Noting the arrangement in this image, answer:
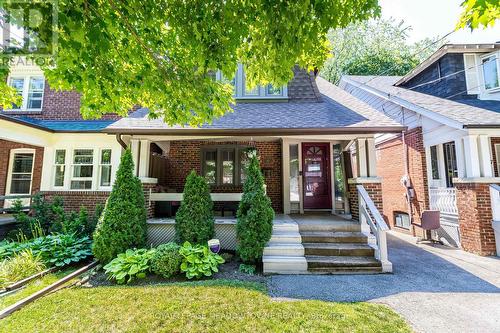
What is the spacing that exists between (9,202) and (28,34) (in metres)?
9.23

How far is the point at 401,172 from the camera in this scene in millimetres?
9852

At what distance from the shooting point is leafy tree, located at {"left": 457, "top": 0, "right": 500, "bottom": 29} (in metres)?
2.83

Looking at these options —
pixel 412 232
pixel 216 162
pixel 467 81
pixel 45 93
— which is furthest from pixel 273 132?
pixel 45 93

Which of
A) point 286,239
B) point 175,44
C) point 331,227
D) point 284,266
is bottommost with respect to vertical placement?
point 284,266

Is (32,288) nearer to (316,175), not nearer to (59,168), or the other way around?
(59,168)

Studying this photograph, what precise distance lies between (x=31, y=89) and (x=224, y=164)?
9.10m

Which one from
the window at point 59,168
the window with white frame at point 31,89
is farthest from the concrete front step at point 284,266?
the window with white frame at point 31,89

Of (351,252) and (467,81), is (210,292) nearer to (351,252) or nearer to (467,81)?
(351,252)

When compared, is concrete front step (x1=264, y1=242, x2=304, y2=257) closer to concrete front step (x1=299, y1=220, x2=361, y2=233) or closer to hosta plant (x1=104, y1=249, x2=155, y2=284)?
concrete front step (x1=299, y1=220, x2=361, y2=233)

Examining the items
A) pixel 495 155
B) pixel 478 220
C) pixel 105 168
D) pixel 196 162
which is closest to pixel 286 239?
pixel 196 162

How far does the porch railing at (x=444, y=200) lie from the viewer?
7434mm

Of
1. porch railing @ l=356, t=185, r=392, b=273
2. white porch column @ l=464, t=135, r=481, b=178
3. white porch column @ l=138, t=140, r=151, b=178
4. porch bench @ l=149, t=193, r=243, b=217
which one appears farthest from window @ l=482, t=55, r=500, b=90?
white porch column @ l=138, t=140, r=151, b=178

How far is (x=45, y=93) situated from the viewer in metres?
9.91

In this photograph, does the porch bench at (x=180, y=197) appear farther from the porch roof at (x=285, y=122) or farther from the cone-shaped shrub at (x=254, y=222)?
the porch roof at (x=285, y=122)
